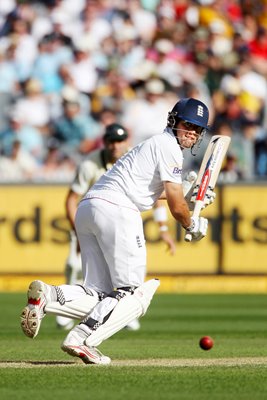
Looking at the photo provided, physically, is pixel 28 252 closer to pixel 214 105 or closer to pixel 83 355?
pixel 214 105

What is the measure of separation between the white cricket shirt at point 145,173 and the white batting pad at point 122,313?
0.59m

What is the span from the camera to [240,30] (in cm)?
1992

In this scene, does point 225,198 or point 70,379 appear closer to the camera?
point 70,379

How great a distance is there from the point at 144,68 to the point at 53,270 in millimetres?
3814

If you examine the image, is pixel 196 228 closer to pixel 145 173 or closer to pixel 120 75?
pixel 145 173

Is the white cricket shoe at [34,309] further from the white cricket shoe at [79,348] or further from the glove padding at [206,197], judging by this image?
the glove padding at [206,197]

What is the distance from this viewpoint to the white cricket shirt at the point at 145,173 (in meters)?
7.93

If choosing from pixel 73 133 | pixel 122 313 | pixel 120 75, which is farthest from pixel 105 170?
pixel 120 75

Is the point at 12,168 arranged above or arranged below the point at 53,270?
above

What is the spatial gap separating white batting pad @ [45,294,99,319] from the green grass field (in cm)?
35

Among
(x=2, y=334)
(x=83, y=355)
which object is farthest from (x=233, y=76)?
(x=83, y=355)

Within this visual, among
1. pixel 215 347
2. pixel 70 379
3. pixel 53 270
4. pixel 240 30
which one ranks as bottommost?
pixel 53 270

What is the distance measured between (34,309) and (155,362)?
1.06 metres

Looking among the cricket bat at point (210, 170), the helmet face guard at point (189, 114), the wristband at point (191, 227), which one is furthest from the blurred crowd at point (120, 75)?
the wristband at point (191, 227)
